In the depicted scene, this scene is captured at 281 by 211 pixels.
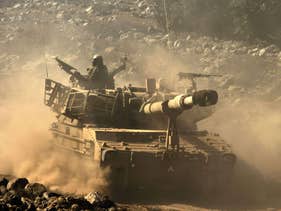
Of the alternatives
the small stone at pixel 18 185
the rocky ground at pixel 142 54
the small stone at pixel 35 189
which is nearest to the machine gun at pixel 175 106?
the small stone at pixel 35 189

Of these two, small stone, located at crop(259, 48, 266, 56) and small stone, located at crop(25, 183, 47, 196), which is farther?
small stone, located at crop(259, 48, 266, 56)

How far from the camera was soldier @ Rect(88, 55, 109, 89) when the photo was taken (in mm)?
16672

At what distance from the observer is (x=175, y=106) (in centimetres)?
1216

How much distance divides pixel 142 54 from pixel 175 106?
20174mm

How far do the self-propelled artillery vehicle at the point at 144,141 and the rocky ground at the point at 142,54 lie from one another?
7.63ft

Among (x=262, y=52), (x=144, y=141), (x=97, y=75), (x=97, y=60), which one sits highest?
(x=262, y=52)

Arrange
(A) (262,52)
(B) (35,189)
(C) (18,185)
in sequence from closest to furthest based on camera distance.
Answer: (B) (35,189) < (C) (18,185) < (A) (262,52)

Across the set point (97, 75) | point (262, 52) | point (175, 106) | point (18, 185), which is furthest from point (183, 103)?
point (262, 52)

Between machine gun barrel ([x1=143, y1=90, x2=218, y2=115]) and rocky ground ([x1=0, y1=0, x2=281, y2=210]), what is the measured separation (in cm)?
334

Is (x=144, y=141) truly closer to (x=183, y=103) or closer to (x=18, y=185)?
(x=183, y=103)

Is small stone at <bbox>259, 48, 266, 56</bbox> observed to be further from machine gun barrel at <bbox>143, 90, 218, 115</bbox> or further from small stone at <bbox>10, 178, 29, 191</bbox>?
small stone at <bbox>10, 178, 29, 191</bbox>

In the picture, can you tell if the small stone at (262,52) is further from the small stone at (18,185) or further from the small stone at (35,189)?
the small stone at (35,189)

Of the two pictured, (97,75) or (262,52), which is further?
(262,52)

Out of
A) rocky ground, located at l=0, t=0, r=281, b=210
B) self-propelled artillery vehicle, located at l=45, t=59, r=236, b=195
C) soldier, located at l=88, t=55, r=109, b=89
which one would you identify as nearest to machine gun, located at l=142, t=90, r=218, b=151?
self-propelled artillery vehicle, located at l=45, t=59, r=236, b=195
